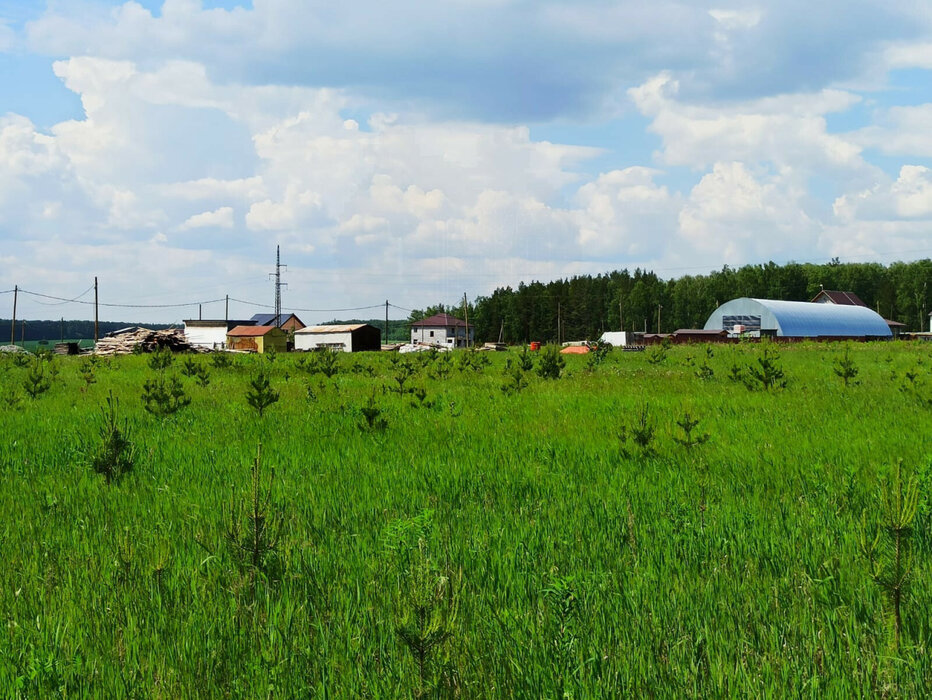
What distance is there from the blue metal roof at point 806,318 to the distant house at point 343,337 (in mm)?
49753

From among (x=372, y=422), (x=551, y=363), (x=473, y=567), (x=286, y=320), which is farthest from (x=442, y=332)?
(x=473, y=567)

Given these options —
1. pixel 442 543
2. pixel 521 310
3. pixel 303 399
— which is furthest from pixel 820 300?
pixel 442 543

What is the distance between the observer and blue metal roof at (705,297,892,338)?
274 ft

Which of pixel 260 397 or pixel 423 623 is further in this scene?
pixel 260 397

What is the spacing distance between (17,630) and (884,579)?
4604mm

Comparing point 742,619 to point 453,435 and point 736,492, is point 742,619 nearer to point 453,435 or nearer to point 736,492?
point 736,492

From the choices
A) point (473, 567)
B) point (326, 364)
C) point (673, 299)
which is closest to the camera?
point (473, 567)

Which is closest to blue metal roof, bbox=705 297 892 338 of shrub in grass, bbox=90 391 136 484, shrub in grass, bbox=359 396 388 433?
shrub in grass, bbox=359 396 388 433

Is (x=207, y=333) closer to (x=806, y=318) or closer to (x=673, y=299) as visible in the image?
(x=806, y=318)

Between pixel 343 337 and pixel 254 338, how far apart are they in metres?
10.7

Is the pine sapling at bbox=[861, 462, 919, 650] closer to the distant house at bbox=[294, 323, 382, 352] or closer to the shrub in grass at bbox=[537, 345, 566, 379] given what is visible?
the shrub in grass at bbox=[537, 345, 566, 379]

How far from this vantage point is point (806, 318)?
86625mm

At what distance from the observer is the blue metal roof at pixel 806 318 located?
274 feet

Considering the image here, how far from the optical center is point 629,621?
3.47 m
